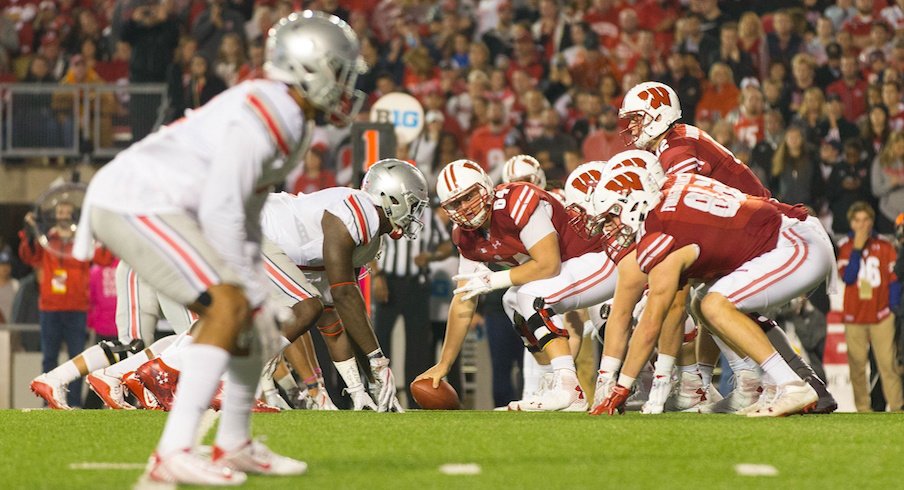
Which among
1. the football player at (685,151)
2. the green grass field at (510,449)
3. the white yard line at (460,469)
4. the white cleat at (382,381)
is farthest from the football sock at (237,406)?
the football player at (685,151)

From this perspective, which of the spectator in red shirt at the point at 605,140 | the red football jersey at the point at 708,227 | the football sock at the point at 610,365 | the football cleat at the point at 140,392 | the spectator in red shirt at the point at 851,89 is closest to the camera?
the red football jersey at the point at 708,227

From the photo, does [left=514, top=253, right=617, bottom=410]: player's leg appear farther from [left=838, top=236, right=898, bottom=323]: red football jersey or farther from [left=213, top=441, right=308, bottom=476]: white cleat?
Result: [left=213, top=441, right=308, bottom=476]: white cleat

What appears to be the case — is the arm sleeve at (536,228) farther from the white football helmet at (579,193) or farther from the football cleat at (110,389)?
the football cleat at (110,389)

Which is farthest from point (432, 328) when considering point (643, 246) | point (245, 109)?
point (245, 109)

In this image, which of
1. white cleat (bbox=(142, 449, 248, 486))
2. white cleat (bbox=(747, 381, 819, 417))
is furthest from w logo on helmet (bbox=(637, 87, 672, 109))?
white cleat (bbox=(142, 449, 248, 486))

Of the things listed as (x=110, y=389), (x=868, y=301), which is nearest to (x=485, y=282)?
(x=110, y=389)

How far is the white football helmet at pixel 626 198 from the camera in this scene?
338 inches

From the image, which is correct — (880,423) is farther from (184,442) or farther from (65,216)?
(65,216)

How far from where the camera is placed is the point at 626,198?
28.2ft

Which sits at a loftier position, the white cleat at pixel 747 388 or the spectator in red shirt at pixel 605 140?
the spectator in red shirt at pixel 605 140

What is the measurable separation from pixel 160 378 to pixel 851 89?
8694 mm

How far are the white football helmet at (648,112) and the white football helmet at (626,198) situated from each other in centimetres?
118

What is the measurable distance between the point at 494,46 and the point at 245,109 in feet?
38.4

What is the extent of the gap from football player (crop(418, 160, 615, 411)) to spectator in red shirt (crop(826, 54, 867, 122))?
5582 millimetres
